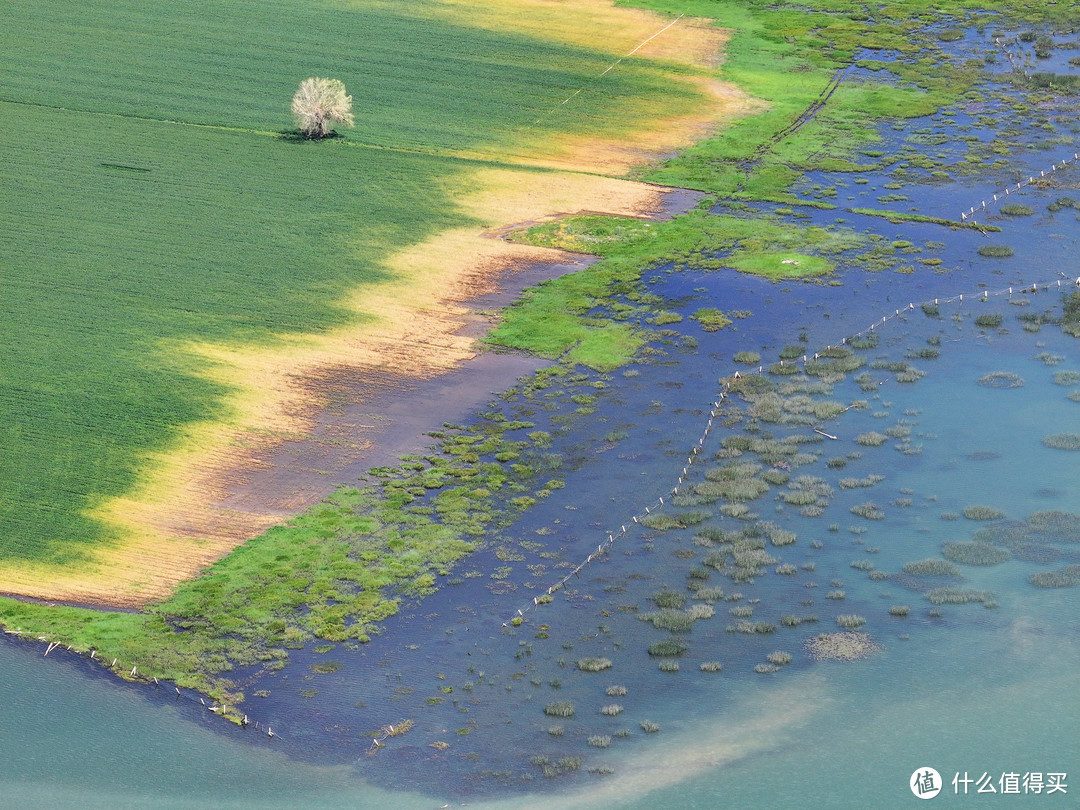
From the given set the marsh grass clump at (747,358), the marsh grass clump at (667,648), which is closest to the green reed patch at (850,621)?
the marsh grass clump at (667,648)

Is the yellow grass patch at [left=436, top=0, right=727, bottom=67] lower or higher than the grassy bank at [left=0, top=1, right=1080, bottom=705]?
higher

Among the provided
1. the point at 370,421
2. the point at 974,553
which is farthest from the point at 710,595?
the point at 370,421

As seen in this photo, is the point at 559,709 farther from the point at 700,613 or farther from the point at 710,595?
the point at 710,595

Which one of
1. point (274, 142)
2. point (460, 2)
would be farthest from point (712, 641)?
point (460, 2)

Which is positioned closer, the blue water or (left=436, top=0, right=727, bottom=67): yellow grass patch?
the blue water

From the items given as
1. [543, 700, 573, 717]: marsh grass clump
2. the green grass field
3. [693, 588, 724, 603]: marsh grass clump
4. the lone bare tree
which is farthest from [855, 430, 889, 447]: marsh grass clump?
the lone bare tree

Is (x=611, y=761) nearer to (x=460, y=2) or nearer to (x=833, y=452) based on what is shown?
(x=833, y=452)

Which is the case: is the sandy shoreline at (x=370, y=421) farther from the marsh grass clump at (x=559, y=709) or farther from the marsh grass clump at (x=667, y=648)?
the marsh grass clump at (x=667, y=648)

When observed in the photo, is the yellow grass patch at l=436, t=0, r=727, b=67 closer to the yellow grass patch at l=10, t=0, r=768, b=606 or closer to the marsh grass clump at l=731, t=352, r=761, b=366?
the yellow grass patch at l=10, t=0, r=768, b=606
